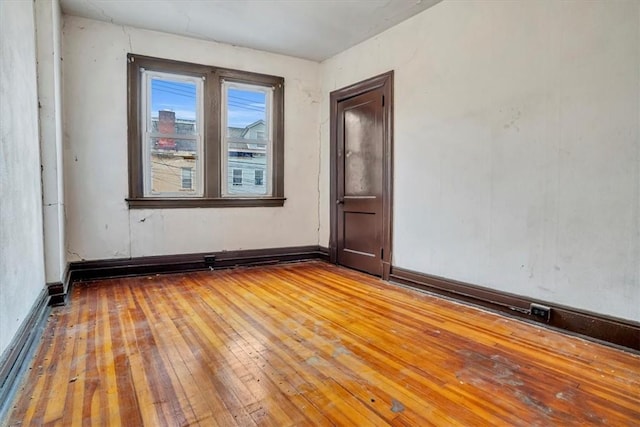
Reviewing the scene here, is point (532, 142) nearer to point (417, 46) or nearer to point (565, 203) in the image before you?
point (565, 203)

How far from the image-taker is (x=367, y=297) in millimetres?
3510

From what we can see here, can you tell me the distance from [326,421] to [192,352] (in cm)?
106

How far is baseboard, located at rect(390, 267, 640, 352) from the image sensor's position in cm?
234

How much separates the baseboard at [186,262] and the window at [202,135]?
0.66m

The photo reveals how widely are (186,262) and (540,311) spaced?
3.82 meters

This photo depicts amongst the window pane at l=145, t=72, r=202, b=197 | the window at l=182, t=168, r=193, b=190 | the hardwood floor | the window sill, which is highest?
the window pane at l=145, t=72, r=202, b=197

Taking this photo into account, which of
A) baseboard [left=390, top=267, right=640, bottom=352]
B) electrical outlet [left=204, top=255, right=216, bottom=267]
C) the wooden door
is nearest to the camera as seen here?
baseboard [left=390, top=267, right=640, bottom=352]

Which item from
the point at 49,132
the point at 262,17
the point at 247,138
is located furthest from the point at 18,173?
the point at 247,138

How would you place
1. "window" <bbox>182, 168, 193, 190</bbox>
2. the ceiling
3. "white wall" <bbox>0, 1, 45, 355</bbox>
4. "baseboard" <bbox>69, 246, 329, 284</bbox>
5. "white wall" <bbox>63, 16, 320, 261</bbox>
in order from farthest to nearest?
1. "window" <bbox>182, 168, 193, 190</bbox>
2. "baseboard" <bbox>69, 246, 329, 284</bbox>
3. "white wall" <bbox>63, 16, 320, 261</bbox>
4. the ceiling
5. "white wall" <bbox>0, 1, 45, 355</bbox>

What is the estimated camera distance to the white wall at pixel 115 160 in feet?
13.1

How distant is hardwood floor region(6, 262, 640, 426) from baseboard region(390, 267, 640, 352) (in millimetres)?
93

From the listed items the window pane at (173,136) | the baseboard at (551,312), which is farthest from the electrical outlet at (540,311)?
the window pane at (173,136)

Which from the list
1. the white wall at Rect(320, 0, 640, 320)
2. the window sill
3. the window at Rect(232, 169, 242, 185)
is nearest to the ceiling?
the white wall at Rect(320, 0, 640, 320)

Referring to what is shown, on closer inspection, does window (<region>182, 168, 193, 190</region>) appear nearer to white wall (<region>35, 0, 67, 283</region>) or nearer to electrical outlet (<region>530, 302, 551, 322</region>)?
white wall (<region>35, 0, 67, 283</region>)
